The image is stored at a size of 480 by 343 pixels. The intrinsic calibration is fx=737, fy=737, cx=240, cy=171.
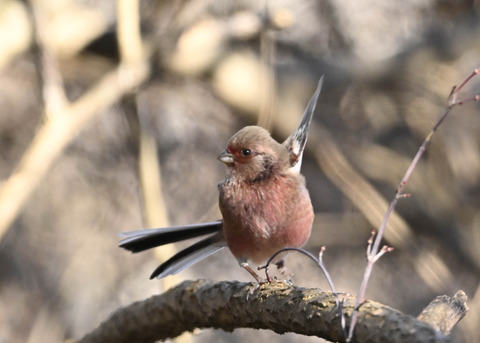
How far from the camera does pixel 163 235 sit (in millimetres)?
2953

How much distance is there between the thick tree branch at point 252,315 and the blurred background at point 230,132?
229 centimetres

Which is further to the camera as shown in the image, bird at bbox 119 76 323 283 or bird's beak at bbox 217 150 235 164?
bird's beak at bbox 217 150 235 164

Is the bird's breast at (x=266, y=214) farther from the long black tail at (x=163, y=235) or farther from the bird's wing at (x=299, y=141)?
the long black tail at (x=163, y=235)

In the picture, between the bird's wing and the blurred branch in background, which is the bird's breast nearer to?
the bird's wing

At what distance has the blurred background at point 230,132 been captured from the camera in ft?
17.5

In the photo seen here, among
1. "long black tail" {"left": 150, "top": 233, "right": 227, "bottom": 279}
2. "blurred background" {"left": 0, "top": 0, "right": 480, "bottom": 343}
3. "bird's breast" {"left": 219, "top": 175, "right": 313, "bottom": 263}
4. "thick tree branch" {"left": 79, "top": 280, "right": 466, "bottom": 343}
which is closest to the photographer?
"thick tree branch" {"left": 79, "top": 280, "right": 466, "bottom": 343}

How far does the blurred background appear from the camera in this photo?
5340mm

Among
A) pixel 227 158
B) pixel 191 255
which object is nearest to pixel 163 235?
pixel 191 255

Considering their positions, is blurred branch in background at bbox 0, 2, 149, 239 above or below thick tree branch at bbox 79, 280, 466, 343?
above

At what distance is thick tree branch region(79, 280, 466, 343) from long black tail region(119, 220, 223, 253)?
0.23m

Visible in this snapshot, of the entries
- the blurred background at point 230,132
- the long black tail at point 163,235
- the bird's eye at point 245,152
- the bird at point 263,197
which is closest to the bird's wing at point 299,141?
the bird at point 263,197

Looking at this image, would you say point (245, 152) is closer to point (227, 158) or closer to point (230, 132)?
point (227, 158)

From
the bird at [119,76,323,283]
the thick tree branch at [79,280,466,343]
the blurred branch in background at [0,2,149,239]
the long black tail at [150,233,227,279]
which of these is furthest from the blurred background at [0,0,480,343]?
the bird at [119,76,323,283]

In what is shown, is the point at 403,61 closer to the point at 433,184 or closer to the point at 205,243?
the point at 433,184
